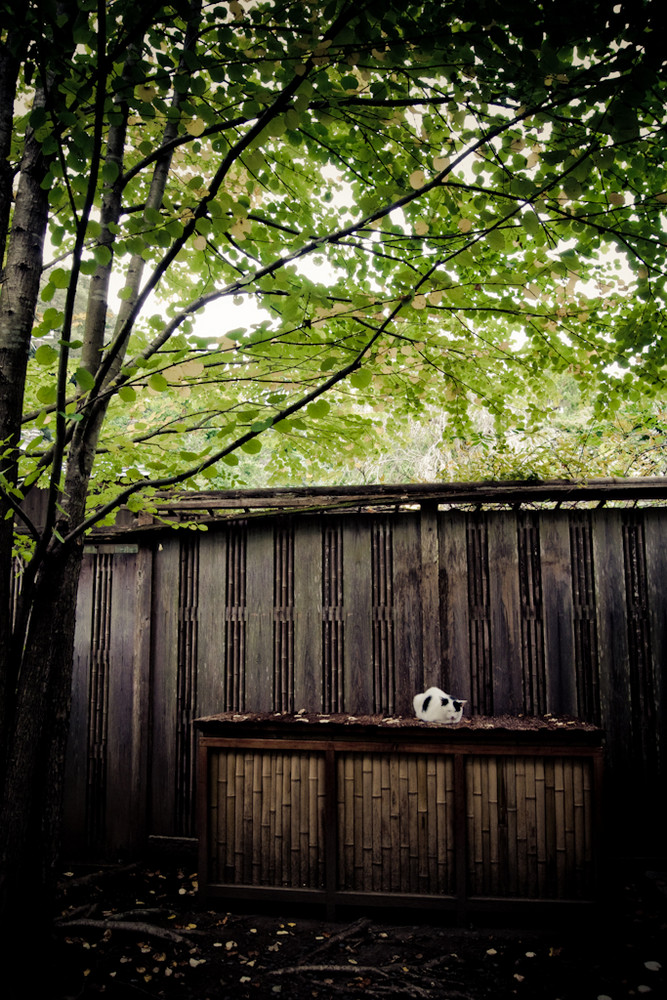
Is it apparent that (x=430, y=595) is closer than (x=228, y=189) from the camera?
No

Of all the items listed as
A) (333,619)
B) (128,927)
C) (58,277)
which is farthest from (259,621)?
(58,277)

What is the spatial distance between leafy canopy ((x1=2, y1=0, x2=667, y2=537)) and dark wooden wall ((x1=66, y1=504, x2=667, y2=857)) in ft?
4.07

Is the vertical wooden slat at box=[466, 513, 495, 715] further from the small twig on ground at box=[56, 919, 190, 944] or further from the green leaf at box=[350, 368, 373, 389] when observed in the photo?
the green leaf at box=[350, 368, 373, 389]

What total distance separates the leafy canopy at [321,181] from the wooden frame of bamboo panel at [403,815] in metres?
2.43

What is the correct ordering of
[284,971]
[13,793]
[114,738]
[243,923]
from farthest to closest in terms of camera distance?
[114,738], [243,923], [284,971], [13,793]

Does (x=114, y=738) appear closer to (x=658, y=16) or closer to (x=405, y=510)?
(x=405, y=510)

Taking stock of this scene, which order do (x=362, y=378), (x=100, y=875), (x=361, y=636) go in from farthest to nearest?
1. (x=361, y=636)
2. (x=100, y=875)
3. (x=362, y=378)

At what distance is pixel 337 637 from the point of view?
17.9ft

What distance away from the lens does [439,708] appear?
4672 millimetres

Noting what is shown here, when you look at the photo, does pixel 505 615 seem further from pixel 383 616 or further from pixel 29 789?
pixel 29 789

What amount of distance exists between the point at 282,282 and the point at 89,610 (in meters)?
4.45

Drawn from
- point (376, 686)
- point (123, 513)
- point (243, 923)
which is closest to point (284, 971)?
point (243, 923)

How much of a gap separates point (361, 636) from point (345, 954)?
2.32 meters

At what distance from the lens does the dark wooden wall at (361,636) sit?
5.09 meters
